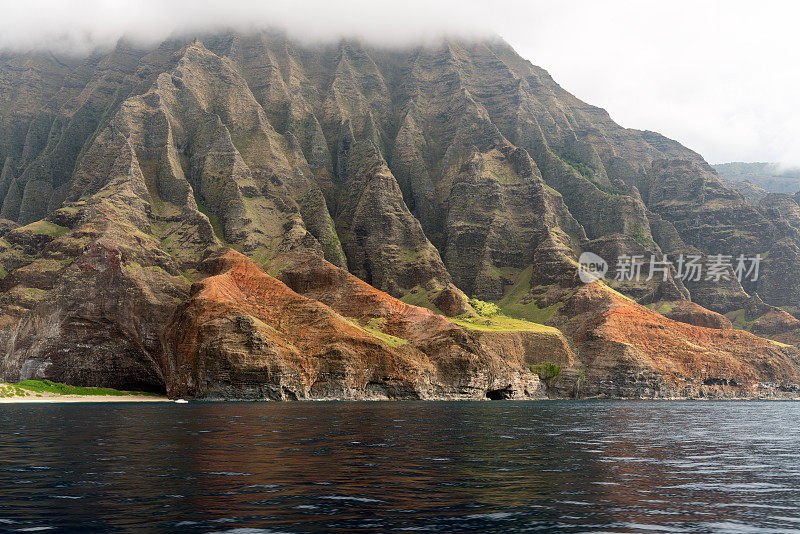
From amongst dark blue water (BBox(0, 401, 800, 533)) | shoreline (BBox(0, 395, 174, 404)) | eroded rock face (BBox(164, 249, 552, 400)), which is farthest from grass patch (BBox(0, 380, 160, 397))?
dark blue water (BBox(0, 401, 800, 533))

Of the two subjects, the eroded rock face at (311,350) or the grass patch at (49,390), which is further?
the eroded rock face at (311,350)

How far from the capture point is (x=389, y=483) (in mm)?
26984

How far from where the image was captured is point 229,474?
29.4 metres

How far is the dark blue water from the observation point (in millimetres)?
19594

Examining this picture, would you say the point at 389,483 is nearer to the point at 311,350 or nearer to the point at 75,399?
the point at 311,350

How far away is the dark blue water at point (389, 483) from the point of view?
19.6 meters

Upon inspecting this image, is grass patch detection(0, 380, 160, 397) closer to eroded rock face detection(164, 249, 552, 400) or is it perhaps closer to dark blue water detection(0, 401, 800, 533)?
eroded rock face detection(164, 249, 552, 400)

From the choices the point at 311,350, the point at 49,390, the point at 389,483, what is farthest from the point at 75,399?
the point at 389,483

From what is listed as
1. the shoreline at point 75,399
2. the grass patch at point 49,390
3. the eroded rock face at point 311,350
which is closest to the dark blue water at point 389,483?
the eroded rock face at point 311,350

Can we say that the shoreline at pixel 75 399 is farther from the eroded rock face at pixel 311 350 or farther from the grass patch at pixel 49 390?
the eroded rock face at pixel 311 350

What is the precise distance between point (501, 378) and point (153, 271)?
125442mm

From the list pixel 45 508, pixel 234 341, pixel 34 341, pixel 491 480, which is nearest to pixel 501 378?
pixel 234 341

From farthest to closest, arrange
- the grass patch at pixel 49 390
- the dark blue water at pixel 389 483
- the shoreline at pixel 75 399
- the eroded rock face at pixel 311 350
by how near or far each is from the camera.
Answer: the eroded rock face at pixel 311 350
the grass patch at pixel 49 390
the shoreline at pixel 75 399
the dark blue water at pixel 389 483

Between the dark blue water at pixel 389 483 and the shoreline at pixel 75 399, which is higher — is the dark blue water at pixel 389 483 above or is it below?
above
